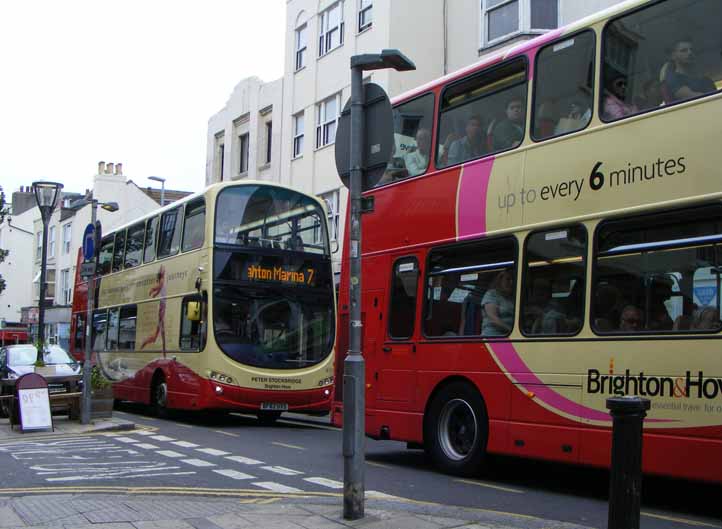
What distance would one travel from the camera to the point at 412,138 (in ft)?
36.6

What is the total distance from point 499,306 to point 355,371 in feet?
9.53

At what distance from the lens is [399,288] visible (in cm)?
1102

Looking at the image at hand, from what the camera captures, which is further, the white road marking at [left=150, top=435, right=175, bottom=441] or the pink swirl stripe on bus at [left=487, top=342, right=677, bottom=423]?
the white road marking at [left=150, top=435, right=175, bottom=441]

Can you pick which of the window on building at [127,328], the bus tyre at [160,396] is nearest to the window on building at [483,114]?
the bus tyre at [160,396]

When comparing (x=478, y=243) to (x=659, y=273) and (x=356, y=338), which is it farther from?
(x=356, y=338)

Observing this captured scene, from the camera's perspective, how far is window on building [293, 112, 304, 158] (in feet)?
99.9

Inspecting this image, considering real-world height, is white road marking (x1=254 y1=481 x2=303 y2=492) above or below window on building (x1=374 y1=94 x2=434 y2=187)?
below

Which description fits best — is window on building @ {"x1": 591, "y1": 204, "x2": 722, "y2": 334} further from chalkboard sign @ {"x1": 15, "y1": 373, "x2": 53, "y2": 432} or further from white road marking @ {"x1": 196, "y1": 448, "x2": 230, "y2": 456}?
chalkboard sign @ {"x1": 15, "y1": 373, "x2": 53, "y2": 432}

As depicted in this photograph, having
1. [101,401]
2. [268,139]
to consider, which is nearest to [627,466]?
[101,401]

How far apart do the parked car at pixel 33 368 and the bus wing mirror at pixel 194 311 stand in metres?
4.01

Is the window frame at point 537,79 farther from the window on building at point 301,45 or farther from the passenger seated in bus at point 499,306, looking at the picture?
the window on building at point 301,45

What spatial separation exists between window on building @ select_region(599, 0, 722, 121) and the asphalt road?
3738 millimetres

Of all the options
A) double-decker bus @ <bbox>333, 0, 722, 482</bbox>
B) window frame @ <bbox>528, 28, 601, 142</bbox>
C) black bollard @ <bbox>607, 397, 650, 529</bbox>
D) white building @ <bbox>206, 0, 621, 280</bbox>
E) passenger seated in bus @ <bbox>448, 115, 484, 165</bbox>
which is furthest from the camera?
white building @ <bbox>206, 0, 621, 280</bbox>

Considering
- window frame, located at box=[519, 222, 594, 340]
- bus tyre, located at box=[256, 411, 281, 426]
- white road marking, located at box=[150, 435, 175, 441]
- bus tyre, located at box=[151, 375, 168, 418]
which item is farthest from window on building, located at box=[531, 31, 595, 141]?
bus tyre, located at box=[151, 375, 168, 418]
